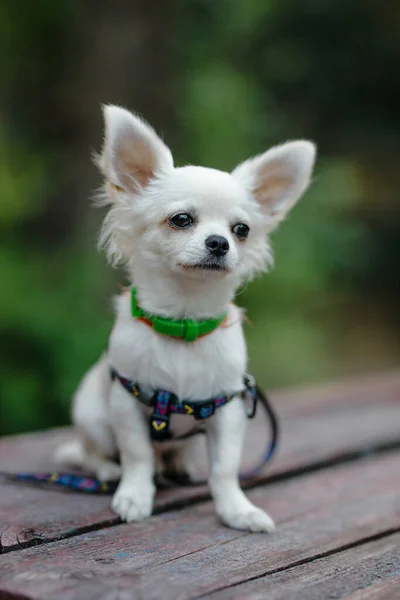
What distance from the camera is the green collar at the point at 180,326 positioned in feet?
7.11

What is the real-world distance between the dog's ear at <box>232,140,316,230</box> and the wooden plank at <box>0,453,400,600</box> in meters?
0.91

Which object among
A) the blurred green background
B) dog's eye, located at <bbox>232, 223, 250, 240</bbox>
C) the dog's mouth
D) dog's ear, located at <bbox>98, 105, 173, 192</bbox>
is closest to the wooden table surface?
the dog's mouth

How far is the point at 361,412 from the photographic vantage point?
370 cm

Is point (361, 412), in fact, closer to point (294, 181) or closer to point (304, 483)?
A: point (304, 483)

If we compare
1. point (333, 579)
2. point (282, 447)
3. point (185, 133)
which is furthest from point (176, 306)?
point (185, 133)

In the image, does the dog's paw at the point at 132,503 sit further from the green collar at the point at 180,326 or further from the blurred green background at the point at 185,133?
the blurred green background at the point at 185,133

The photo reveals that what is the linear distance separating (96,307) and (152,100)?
1.51m

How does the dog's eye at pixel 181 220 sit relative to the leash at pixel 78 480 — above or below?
above

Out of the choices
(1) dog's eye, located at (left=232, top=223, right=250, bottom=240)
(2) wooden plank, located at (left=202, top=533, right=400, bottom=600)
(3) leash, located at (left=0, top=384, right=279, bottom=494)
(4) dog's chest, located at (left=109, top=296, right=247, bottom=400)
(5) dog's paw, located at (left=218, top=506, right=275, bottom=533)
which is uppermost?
(1) dog's eye, located at (left=232, top=223, right=250, bottom=240)

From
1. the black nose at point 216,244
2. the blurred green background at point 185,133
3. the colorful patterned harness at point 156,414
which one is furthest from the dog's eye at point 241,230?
the blurred green background at point 185,133

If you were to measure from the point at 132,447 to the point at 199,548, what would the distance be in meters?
0.41

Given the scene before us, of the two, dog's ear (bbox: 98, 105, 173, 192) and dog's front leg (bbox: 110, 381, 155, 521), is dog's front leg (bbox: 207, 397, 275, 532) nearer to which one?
dog's front leg (bbox: 110, 381, 155, 521)

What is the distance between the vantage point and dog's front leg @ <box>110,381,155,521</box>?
2.19 m

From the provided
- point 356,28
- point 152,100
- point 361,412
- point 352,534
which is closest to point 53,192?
point 152,100
